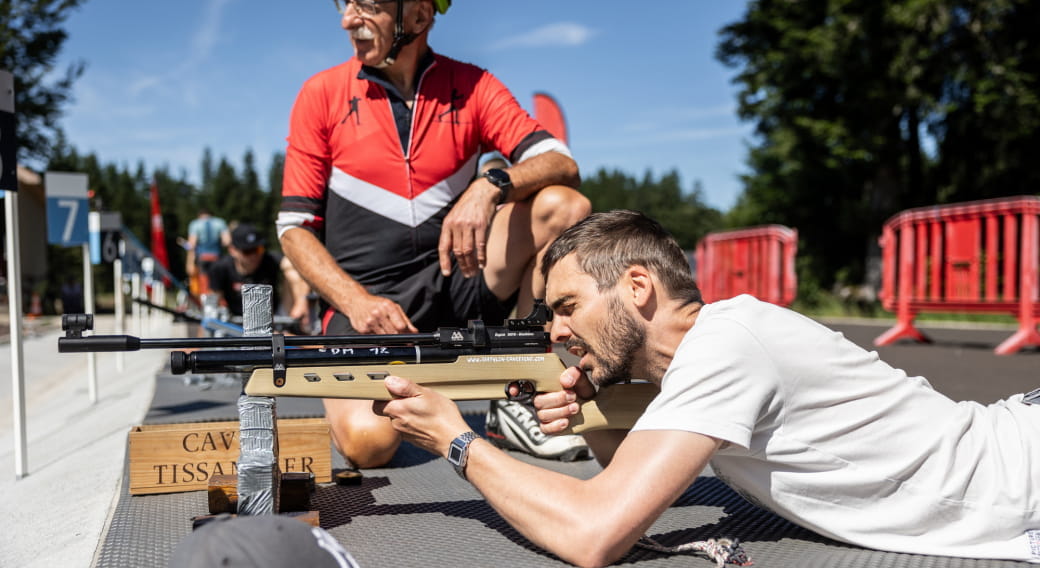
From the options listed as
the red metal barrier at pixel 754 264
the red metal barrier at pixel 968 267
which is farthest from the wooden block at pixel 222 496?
the red metal barrier at pixel 754 264

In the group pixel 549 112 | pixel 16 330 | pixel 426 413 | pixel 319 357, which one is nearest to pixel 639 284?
pixel 426 413

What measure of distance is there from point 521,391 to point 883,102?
2161 cm

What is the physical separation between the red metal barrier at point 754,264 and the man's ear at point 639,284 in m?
11.1

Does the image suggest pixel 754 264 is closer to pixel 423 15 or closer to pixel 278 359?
pixel 423 15

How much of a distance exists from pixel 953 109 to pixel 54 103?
27140 mm

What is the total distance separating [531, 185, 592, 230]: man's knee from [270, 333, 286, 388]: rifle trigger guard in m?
1.44

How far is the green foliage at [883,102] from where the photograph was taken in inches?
755

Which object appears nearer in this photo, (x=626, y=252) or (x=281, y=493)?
(x=626, y=252)

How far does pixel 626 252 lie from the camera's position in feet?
6.66

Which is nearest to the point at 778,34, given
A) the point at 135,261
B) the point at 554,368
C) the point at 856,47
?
the point at 856,47

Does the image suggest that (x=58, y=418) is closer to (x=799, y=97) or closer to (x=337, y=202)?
(x=337, y=202)

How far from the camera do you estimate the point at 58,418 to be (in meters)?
5.22

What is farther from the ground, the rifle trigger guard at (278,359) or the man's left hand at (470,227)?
the man's left hand at (470,227)

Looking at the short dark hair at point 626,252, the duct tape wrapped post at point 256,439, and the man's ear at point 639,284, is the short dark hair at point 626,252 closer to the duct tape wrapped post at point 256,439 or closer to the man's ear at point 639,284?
the man's ear at point 639,284
